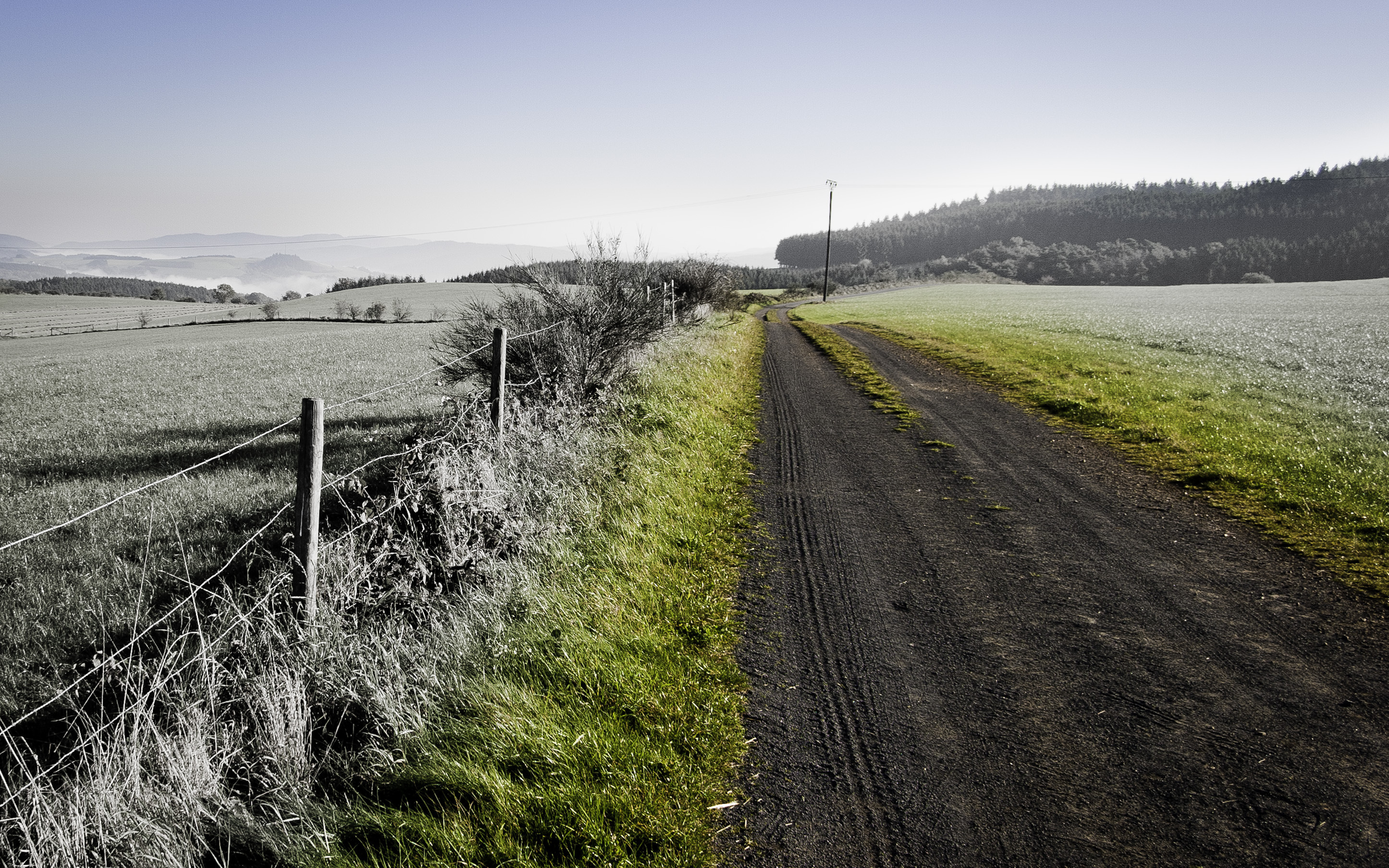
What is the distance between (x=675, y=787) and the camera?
3004 mm

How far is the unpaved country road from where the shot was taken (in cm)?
277

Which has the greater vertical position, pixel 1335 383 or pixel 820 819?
pixel 1335 383

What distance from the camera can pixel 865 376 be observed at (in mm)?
15984

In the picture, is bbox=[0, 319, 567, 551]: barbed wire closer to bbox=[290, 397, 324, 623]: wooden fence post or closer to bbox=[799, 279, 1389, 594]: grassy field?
bbox=[290, 397, 324, 623]: wooden fence post

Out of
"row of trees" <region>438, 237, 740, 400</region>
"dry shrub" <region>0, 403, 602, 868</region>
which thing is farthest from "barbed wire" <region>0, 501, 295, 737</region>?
"row of trees" <region>438, 237, 740, 400</region>

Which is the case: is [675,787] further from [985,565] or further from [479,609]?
[985,565]

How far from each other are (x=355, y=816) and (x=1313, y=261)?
150120 mm

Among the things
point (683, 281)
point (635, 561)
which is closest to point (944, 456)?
point (635, 561)

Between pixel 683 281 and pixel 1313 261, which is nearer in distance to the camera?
pixel 683 281

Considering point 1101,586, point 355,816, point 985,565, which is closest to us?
point 355,816

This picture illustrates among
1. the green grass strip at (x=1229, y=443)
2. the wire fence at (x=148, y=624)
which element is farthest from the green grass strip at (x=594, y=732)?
the green grass strip at (x=1229, y=443)

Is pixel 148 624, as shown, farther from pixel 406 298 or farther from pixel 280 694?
pixel 406 298

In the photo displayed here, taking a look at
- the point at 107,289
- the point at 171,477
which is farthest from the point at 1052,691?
the point at 107,289

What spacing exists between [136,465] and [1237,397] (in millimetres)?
19150
